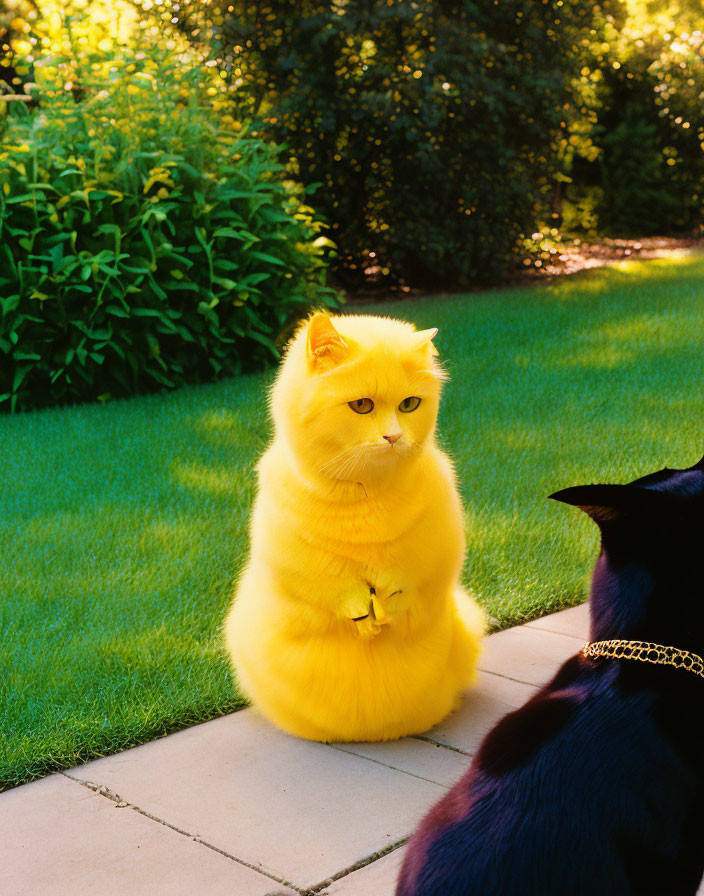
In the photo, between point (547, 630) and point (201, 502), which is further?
point (201, 502)

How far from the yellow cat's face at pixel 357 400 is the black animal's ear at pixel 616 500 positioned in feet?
2.87

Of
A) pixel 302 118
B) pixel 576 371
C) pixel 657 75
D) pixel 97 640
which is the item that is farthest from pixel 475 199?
pixel 97 640

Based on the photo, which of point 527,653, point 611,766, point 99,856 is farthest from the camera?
point 527,653

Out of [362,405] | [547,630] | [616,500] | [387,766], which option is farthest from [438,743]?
[616,500]

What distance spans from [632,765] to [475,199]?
10.7m

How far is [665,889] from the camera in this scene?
185cm

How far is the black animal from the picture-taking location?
1.80 metres

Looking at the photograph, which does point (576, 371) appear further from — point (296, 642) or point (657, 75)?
point (657, 75)

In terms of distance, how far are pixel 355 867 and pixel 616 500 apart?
120 cm

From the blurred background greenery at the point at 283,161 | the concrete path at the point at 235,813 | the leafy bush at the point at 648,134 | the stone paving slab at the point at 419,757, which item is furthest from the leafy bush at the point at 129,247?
the leafy bush at the point at 648,134

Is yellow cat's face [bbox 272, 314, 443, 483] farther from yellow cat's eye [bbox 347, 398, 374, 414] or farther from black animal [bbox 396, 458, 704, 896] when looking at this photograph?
black animal [bbox 396, 458, 704, 896]

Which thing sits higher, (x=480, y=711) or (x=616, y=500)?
(x=616, y=500)

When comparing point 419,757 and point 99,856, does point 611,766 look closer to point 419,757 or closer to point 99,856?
point 419,757

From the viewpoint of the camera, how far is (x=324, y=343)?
Result: 2.77 m
